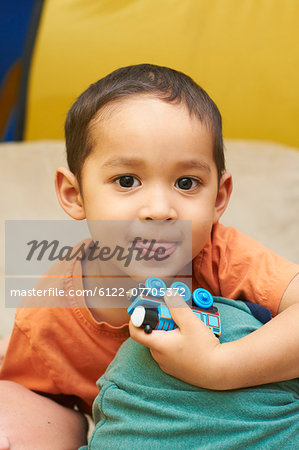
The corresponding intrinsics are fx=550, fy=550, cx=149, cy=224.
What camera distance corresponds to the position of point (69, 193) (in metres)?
0.93

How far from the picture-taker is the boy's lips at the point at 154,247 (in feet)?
2.55

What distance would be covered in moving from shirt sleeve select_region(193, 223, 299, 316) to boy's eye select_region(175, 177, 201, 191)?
148 millimetres

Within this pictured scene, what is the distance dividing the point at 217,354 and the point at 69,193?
1.33 feet

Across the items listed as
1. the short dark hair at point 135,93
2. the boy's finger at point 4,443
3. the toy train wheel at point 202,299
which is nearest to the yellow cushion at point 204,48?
the short dark hair at point 135,93

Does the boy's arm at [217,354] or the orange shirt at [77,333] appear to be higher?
the boy's arm at [217,354]

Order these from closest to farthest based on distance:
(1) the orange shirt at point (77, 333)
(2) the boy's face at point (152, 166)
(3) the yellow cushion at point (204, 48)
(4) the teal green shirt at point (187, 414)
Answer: (4) the teal green shirt at point (187, 414), (2) the boy's face at point (152, 166), (1) the orange shirt at point (77, 333), (3) the yellow cushion at point (204, 48)

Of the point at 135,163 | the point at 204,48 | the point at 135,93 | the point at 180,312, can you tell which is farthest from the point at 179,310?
the point at 204,48

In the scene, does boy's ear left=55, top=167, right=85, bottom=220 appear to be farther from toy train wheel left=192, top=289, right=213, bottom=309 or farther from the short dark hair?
toy train wheel left=192, top=289, right=213, bottom=309

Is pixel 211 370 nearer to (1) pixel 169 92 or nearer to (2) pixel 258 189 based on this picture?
(1) pixel 169 92

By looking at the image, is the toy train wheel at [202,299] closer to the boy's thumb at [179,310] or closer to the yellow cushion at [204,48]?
the boy's thumb at [179,310]

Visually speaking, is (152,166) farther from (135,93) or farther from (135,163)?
(135,93)

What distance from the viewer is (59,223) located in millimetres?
1417

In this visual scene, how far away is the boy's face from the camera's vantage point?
2.52 ft

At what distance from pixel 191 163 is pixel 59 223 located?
70 centimetres
